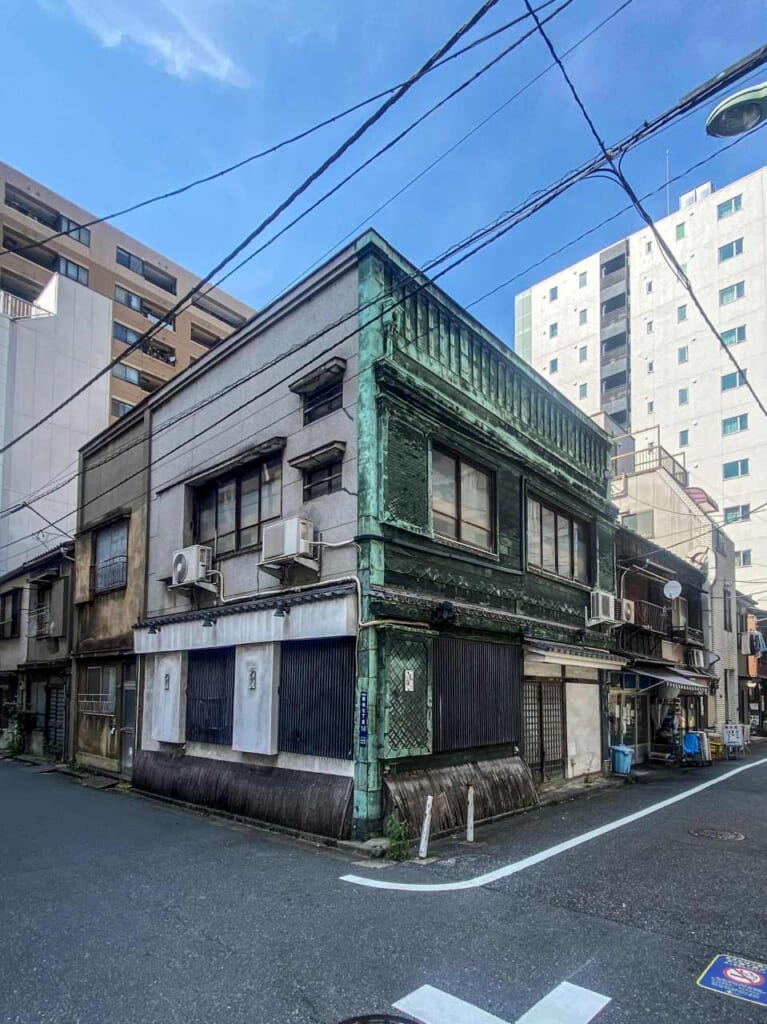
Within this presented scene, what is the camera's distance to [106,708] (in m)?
16.6

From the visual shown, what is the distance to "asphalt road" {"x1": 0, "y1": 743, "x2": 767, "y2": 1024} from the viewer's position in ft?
15.4

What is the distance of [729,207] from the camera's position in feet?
159

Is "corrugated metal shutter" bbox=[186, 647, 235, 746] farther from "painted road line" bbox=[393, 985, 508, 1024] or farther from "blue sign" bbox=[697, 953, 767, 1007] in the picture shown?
"blue sign" bbox=[697, 953, 767, 1007]

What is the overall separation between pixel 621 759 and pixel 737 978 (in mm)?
12182

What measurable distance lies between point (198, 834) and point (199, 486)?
6.91 m

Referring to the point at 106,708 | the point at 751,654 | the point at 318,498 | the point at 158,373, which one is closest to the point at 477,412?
the point at 318,498

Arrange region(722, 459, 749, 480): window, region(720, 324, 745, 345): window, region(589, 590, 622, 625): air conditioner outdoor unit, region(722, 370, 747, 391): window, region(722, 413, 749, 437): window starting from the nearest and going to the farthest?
region(589, 590, 622, 625): air conditioner outdoor unit
region(722, 459, 749, 480): window
region(722, 413, 749, 437): window
region(722, 370, 747, 391): window
region(720, 324, 745, 345): window

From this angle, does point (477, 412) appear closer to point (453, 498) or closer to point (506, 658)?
point (453, 498)

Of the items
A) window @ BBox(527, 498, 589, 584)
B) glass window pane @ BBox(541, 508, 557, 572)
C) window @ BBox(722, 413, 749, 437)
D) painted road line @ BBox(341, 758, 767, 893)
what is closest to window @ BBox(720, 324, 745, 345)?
window @ BBox(722, 413, 749, 437)

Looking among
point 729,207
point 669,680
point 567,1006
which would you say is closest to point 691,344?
point 729,207

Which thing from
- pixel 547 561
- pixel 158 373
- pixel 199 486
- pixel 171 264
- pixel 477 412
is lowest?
pixel 547 561

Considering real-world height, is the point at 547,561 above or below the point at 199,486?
below

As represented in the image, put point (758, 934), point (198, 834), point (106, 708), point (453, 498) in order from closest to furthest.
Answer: point (758, 934) < point (198, 834) < point (453, 498) < point (106, 708)

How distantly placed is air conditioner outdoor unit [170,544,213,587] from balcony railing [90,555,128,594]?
3.69m
